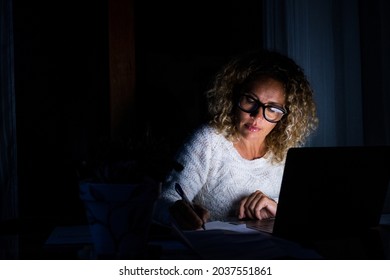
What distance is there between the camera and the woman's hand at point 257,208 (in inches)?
59.1

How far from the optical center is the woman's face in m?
2.00

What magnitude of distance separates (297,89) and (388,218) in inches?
36.1

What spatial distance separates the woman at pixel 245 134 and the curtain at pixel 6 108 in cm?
119

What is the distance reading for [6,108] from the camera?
2654 mm

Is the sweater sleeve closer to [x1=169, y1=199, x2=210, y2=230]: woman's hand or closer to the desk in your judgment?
[x1=169, y1=199, x2=210, y2=230]: woman's hand

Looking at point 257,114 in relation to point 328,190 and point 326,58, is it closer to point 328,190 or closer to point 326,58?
point 328,190

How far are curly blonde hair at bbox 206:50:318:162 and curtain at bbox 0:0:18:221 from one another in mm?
1198

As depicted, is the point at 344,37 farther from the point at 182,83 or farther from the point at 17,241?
the point at 17,241

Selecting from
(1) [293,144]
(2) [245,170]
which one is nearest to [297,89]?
(1) [293,144]

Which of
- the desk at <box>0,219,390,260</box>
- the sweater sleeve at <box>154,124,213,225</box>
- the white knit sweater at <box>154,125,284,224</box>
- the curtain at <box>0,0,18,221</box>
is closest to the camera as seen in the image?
the desk at <box>0,219,390,260</box>

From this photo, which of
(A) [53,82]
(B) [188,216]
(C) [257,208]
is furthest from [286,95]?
(A) [53,82]

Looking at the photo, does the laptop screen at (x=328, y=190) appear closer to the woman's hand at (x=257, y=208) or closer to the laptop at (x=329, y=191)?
the laptop at (x=329, y=191)

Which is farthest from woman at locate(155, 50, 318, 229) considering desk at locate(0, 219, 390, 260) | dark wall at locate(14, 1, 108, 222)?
dark wall at locate(14, 1, 108, 222)

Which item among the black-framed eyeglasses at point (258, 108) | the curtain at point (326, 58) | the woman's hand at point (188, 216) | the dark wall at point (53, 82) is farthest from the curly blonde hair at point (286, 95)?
the dark wall at point (53, 82)
